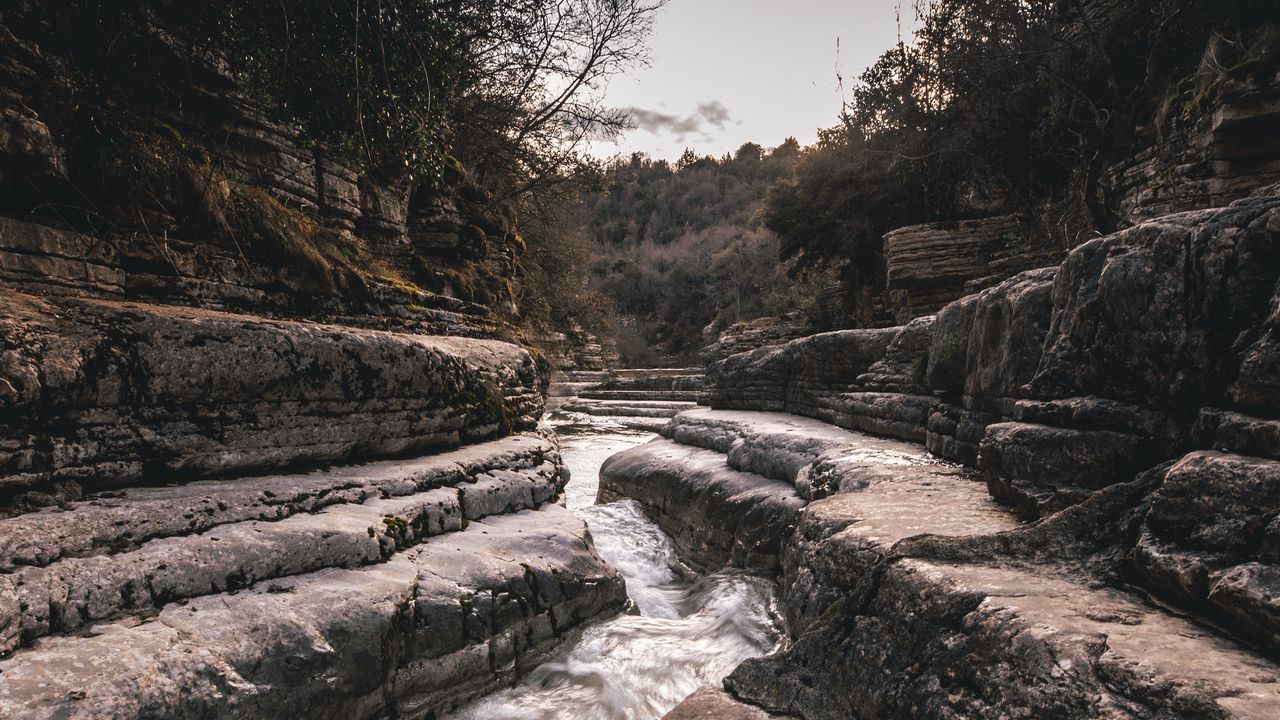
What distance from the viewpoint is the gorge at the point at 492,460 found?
1.54 m

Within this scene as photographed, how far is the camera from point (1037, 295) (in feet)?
8.57

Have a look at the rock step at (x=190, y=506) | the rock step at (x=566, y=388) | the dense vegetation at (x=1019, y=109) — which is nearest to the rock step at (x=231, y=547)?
the rock step at (x=190, y=506)

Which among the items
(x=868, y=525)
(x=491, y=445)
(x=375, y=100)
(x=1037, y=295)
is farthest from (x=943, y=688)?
(x=375, y=100)

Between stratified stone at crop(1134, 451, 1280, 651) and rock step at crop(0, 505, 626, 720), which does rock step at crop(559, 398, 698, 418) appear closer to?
rock step at crop(0, 505, 626, 720)

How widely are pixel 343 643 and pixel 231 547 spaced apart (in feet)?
1.92

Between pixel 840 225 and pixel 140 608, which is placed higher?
pixel 840 225

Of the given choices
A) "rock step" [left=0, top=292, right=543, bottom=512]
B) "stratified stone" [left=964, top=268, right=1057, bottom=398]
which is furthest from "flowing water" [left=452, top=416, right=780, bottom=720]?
"stratified stone" [left=964, top=268, right=1057, bottom=398]

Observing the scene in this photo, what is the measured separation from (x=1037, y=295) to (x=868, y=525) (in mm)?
1362

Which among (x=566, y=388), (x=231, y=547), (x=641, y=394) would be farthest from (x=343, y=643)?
(x=566, y=388)

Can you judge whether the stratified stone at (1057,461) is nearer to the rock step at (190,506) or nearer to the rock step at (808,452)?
the rock step at (808,452)

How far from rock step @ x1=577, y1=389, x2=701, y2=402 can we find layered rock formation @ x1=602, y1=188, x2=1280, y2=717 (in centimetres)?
1287

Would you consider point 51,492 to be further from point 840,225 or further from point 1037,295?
point 840,225

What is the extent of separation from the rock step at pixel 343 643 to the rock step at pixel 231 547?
7 centimetres

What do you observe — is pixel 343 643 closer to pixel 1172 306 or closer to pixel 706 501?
pixel 1172 306
